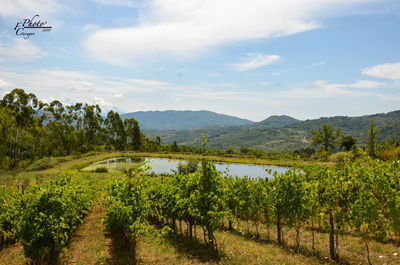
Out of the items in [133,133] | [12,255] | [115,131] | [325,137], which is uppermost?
[115,131]

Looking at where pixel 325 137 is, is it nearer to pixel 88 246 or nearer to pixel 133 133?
pixel 133 133

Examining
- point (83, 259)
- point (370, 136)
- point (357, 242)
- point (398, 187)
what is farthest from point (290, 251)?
point (370, 136)

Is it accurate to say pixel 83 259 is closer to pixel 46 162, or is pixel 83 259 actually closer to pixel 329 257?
pixel 329 257

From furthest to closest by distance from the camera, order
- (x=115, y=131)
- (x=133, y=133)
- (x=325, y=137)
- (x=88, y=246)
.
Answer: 1. (x=115, y=131)
2. (x=133, y=133)
3. (x=325, y=137)
4. (x=88, y=246)

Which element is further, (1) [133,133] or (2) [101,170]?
(1) [133,133]

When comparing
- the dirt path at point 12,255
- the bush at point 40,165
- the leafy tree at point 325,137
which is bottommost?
the dirt path at point 12,255

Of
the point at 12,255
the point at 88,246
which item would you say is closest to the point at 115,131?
the point at 12,255

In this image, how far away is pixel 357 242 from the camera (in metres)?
11.8

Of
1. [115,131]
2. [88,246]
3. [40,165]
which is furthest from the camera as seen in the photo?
[115,131]

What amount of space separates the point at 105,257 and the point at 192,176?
18.0ft

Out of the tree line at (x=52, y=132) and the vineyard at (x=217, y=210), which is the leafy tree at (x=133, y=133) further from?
the vineyard at (x=217, y=210)

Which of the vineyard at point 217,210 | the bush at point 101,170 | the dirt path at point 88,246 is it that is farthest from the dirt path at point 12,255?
the bush at point 101,170

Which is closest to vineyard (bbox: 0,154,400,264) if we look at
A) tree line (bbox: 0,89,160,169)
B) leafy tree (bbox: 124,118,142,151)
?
tree line (bbox: 0,89,160,169)

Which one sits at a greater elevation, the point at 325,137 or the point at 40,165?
the point at 325,137
